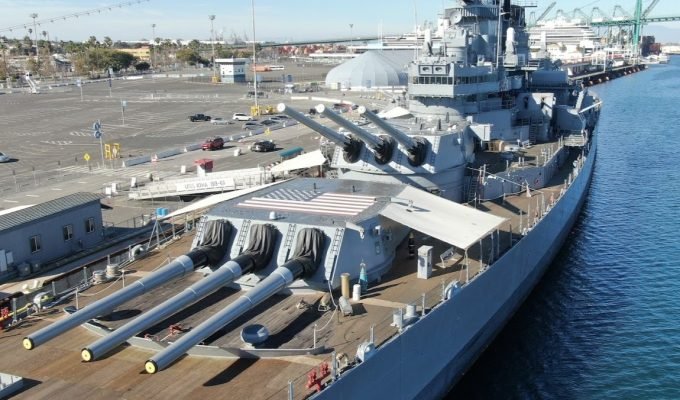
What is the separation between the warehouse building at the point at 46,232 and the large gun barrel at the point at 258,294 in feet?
45.1

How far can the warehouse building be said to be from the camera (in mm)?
23766

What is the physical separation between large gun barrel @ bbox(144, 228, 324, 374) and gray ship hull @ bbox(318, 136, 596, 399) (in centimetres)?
288

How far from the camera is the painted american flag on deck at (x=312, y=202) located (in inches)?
718

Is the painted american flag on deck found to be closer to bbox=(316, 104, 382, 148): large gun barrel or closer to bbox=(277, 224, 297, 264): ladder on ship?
bbox=(277, 224, 297, 264): ladder on ship

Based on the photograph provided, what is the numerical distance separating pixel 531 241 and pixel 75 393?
1689cm

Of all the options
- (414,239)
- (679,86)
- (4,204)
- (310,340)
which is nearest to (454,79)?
(414,239)

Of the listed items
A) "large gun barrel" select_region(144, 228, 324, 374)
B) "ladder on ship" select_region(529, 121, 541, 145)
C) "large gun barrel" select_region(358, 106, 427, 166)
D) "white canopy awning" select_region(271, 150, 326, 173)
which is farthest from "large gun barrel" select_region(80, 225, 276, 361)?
"ladder on ship" select_region(529, 121, 541, 145)

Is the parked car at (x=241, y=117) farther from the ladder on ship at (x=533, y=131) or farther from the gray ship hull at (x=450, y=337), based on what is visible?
the gray ship hull at (x=450, y=337)

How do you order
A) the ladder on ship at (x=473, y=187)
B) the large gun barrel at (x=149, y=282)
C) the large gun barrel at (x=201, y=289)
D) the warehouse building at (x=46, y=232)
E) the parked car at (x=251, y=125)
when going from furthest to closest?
the parked car at (x=251, y=125) < the ladder on ship at (x=473, y=187) < the warehouse building at (x=46, y=232) < the large gun barrel at (x=149, y=282) < the large gun barrel at (x=201, y=289)

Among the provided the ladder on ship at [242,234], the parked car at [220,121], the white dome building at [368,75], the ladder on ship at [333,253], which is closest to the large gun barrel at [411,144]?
the ladder on ship at [333,253]

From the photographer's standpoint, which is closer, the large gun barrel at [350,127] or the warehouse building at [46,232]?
the large gun barrel at [350,127]

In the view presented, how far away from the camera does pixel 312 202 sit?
750 inches

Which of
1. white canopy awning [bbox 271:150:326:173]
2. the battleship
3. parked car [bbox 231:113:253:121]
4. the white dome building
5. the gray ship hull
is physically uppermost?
the white dome building

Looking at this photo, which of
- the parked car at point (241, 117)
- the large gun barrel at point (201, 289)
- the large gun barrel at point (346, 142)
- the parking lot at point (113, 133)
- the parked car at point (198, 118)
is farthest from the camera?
the parked car at point (198, 118)
